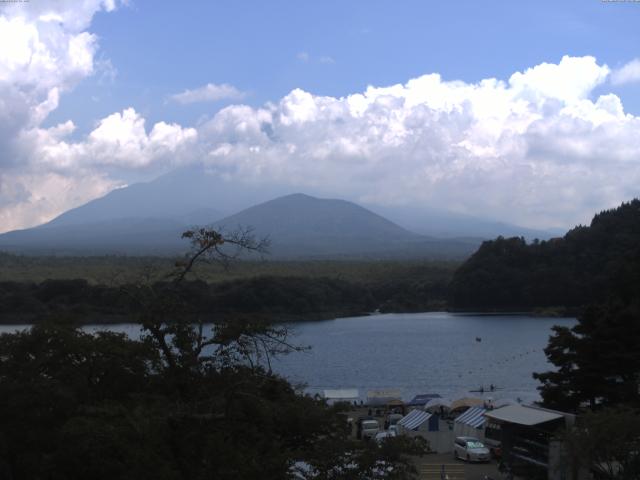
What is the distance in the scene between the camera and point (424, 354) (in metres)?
30.2

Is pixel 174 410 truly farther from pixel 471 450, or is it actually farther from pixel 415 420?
pixel 415 420

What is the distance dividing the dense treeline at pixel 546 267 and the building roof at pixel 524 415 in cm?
3039

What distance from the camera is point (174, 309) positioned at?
5.19m

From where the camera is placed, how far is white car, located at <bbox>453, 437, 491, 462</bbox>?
1134 cm

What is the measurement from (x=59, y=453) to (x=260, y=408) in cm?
145

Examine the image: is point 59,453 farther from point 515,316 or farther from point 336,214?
point 336,214

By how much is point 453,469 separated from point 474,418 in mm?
2082

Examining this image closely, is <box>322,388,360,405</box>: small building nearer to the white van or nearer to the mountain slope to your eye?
the white van

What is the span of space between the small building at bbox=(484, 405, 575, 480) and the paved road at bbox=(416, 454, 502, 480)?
0.40 metres

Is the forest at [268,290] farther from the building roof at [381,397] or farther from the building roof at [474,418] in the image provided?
the building roof at [474,418]

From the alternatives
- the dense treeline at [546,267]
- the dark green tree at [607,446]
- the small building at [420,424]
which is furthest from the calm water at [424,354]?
the dark green tree at [607,446]

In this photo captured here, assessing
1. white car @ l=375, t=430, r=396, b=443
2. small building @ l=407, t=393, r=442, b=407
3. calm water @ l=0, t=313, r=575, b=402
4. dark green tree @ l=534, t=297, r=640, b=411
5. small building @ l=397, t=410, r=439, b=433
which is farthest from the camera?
calm water @ l=0, t=313, r=575, b=402

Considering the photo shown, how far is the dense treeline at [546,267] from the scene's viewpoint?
40.8 metres

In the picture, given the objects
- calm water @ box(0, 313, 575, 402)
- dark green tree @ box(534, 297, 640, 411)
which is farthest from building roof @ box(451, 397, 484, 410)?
dark green tree @ box(534, 297, 640, 411)
